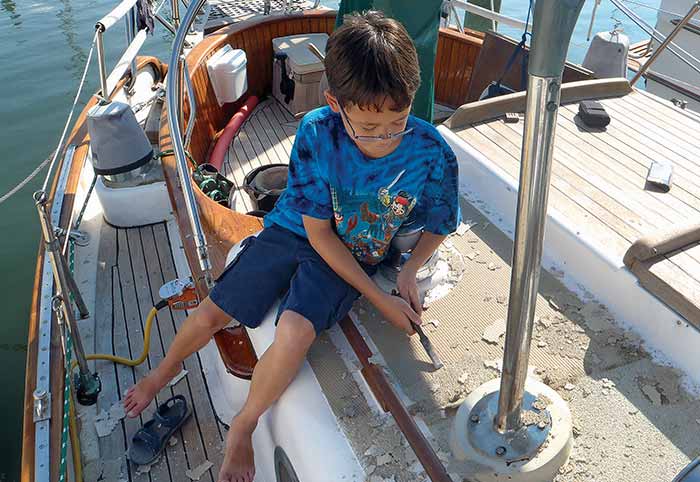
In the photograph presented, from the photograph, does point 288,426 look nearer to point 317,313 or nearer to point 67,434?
point 317,313

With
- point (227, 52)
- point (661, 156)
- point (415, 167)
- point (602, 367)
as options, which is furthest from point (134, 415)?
point (227, 52)

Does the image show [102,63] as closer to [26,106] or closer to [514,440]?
[514,440]

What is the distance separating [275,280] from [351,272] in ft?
0.82

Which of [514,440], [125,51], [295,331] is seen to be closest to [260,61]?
[125,51]

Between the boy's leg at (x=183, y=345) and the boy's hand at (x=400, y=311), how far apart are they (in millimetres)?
500

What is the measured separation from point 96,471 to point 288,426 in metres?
0.93

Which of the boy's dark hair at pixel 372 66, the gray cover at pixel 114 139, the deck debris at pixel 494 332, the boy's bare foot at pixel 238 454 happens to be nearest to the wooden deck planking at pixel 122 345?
the gray cover at pixel 114 139

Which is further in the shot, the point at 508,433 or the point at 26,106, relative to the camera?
the point at 26,106

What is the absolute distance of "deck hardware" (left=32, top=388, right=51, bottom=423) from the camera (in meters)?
1.91

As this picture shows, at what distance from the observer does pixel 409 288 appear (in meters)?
1.62

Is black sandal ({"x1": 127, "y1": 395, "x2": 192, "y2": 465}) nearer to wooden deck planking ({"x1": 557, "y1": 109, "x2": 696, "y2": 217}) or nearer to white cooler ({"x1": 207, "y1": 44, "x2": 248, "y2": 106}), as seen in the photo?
wooden deck planking ({"x1": 557, "y1": 109, "x2": 696, "y2": 217})

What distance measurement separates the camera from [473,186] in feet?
7.61

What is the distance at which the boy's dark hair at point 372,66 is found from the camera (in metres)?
1.32

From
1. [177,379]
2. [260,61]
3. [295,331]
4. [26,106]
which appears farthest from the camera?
[26,106]
